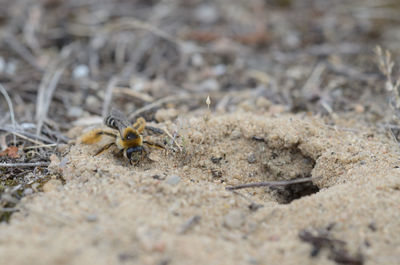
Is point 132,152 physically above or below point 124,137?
below

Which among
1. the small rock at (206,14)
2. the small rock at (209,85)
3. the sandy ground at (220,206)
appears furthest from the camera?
the small rock at (206,14)

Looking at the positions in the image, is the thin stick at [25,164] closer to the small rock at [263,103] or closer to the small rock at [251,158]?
the small rock at [251,158]

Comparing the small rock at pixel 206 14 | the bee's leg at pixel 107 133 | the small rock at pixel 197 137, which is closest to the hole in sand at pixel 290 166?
the small rock at pixel 197 137

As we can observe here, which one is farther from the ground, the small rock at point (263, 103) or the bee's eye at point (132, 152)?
the bee's eye at point (132, 152)

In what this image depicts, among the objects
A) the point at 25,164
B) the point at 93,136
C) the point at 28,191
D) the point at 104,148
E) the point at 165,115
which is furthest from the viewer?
the point at 165,115

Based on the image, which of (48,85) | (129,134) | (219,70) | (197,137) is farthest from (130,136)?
(219,70)

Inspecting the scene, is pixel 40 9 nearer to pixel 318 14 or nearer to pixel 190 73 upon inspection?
pixel 190 73

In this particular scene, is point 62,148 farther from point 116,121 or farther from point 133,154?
point 133,154
